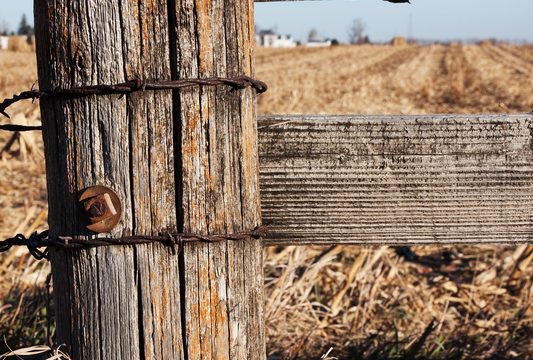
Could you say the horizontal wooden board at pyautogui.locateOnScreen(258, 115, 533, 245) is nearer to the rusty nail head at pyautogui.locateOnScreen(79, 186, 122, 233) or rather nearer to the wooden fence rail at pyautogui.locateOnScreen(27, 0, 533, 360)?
the wooden fence rail at pyautogui.locateOnScreen(27, 0, 533, 360)

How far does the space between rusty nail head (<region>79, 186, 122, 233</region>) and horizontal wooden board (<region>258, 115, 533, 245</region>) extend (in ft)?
1.25

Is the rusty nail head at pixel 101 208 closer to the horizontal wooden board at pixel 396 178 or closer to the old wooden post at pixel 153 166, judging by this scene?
the old wooden post at pixel 153 166

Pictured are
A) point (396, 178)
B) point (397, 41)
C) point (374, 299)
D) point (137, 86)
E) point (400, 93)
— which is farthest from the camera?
point (397, 41)

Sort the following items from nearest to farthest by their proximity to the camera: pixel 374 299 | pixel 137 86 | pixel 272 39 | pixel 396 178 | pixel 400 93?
1. pixel 137 86
2. pixel 396 178
3. pixel 374 299
4. pixel 400 93
5. pixel 272 39

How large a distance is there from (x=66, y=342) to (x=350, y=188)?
2.45 ft

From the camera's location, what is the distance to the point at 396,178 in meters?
1.71

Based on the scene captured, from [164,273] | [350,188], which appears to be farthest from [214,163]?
[350,188]

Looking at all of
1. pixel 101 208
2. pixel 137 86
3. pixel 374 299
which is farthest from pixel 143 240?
pixel 374 299

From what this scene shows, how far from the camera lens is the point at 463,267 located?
4836 millimetres

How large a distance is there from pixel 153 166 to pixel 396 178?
59 centimetres

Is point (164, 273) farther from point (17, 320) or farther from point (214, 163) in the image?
point (17, 320)

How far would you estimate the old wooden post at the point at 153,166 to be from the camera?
1.46m

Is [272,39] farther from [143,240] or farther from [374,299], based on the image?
[143,240]

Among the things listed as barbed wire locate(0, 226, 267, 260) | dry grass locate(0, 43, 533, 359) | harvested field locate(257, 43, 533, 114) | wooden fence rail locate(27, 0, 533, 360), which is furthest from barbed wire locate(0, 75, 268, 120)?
harvested field locate(257, 43, 533, 114)
